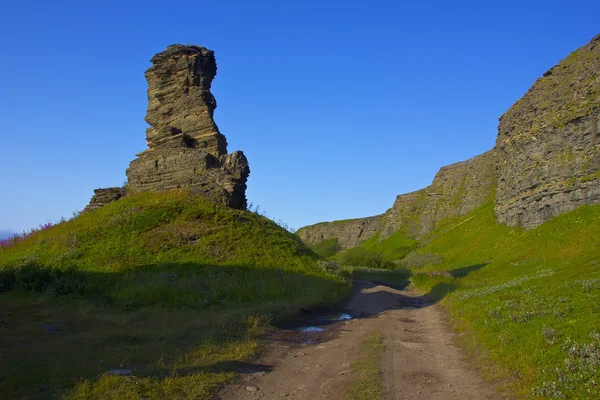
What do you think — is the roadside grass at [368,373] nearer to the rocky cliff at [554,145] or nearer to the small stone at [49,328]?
the small stone at [49,328]

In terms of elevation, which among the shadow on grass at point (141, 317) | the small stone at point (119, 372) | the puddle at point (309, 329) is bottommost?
the puddle at point (309, 329)

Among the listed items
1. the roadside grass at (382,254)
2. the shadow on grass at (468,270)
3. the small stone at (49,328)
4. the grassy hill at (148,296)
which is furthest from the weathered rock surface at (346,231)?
the small stone at (49,328)

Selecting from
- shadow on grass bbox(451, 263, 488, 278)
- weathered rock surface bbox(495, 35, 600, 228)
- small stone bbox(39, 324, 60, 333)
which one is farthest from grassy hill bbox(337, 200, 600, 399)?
small stone bbox(39, 324, 60, 333)

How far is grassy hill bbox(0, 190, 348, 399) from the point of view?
800 cm

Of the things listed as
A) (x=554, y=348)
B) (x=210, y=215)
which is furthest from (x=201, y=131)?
(x=554, y=348)

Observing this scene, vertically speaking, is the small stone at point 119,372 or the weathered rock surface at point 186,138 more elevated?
the weathered rock surface at point 186,138

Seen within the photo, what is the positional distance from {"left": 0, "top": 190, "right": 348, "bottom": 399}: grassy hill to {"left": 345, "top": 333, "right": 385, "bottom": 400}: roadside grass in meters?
2.38

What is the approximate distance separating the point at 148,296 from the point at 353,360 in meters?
10.2

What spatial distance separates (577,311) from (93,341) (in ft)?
36.8

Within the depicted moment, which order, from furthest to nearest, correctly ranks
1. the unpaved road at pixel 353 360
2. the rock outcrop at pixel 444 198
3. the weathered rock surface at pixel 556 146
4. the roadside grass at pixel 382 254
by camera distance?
the rock outcrop at pixel 444 198
the roadside grass at pixel 382 254
the weathered rock surface at pixel 556 146
the unpaved road at pixel 353 360

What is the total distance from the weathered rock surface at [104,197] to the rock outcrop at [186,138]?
0.28 meters

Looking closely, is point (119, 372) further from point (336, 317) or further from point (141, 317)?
point (336, 317)

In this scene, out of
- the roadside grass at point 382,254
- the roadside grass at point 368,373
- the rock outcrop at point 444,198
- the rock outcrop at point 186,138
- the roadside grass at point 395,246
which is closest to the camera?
the roadside grass at point 368,373

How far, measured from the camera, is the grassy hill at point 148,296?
8000 mm
